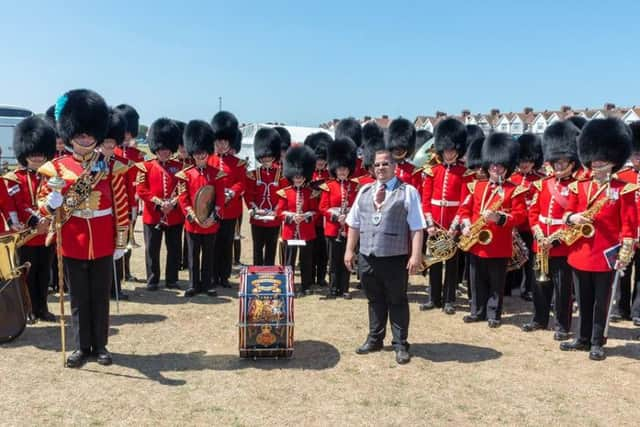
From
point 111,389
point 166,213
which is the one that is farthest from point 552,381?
point 166,213

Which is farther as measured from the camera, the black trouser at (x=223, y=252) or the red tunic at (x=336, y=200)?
the black trouser at (x=223, y=252)

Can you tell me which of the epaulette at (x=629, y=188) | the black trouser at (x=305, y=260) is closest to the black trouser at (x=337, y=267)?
the black trouser at (x=305, y=260)

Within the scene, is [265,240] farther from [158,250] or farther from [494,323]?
[494,323]

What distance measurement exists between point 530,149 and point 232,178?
375cm

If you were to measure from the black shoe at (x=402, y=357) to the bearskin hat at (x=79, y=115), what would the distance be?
3015 millimetres

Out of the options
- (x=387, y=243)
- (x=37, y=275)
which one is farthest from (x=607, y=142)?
(x=37, y=275)

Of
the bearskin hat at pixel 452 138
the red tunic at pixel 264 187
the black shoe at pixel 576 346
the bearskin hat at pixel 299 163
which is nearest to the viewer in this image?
the black shoe at pixel 576 346

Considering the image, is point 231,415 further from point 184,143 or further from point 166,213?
point 184,143

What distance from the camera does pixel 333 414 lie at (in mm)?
3619

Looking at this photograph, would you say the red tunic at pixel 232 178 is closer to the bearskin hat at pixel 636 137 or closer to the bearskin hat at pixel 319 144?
the bearskin hat at pixel 319 144

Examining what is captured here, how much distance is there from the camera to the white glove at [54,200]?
395cm

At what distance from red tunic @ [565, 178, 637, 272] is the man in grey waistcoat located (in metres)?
1.53

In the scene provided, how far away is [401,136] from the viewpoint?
688 cm

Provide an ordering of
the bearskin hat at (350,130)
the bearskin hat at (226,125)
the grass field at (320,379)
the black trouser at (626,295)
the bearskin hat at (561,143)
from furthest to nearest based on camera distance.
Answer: the bearskin hat at (350,130) → the bearskin hat at (226,125) → the black trouser at (626,295) → the bearskin hat at (561,143) → the grass field at (320,379)
